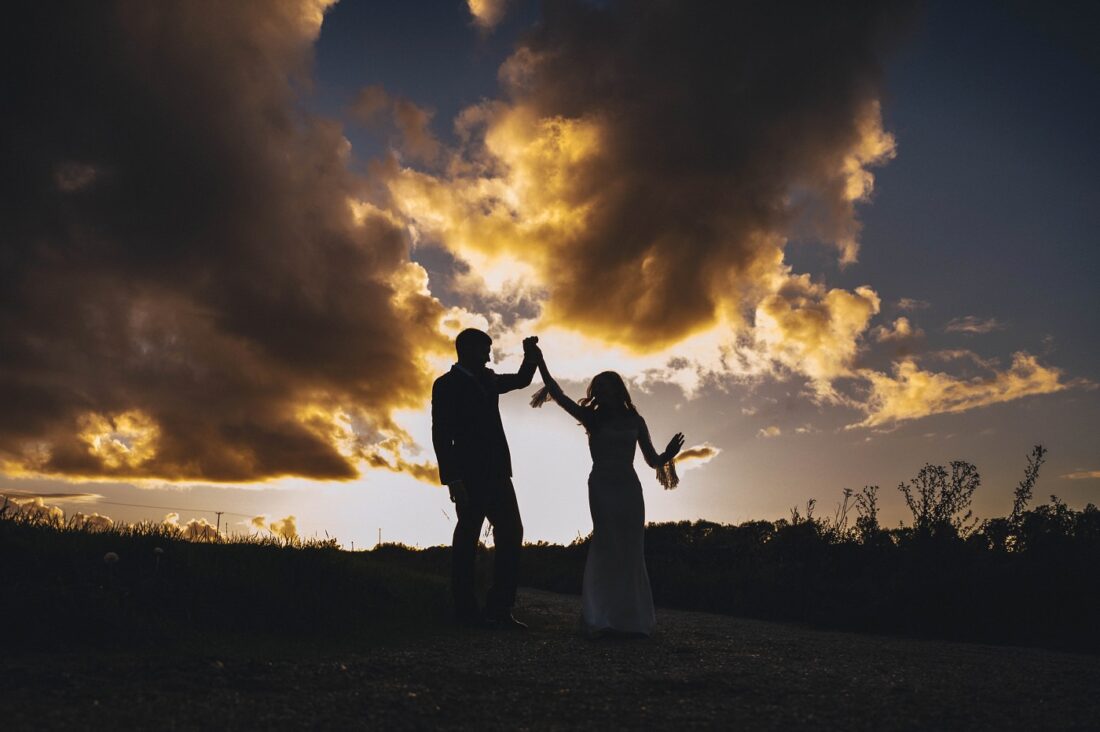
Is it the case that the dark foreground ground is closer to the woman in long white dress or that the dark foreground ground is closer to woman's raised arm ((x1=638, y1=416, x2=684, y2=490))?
the woman in long white dress

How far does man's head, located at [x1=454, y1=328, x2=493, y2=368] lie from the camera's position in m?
7.82

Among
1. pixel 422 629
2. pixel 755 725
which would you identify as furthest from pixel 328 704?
pixel 422 629

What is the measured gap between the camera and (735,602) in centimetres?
1078

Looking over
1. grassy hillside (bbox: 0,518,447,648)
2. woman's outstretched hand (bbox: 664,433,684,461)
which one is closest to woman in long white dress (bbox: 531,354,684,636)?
woman's outstretched hand (bbox: 664,433,684,461)

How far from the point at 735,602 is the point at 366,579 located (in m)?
5.66

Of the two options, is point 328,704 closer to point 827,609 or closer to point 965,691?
point 965,691

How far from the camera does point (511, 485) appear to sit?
7.49m

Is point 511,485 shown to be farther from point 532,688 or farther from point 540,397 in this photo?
point 532,688

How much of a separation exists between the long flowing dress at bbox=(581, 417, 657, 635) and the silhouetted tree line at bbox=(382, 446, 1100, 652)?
3.41m

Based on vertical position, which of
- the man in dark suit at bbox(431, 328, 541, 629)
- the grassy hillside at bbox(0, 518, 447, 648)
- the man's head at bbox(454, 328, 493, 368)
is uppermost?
→ the man's head at bbox(454, 328, 493, 368)

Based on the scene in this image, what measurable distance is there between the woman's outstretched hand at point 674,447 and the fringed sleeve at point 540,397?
142 centimetres

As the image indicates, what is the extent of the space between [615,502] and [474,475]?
1.44 m

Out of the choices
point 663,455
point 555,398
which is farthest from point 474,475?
point 663,455

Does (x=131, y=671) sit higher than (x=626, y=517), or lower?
lower
